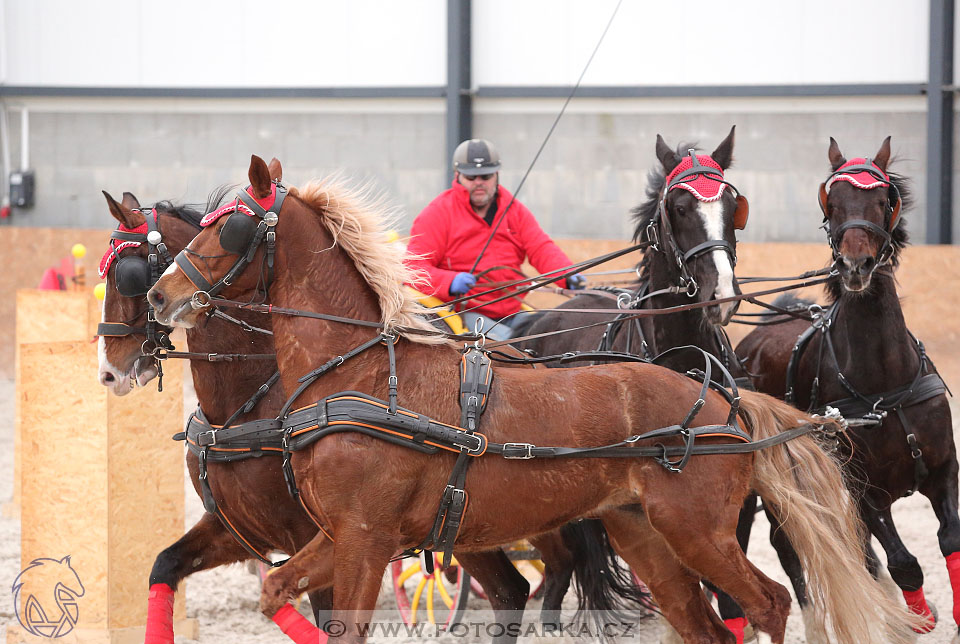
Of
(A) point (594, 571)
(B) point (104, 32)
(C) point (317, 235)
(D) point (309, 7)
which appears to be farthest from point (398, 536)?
(B) point (104, 32)

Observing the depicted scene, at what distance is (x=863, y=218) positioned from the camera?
13.4 feet

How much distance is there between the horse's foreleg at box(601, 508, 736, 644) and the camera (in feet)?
11.5

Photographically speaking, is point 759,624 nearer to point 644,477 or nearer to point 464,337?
point 644,477

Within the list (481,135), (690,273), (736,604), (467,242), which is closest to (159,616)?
(736,604)

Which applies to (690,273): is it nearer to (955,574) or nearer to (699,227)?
(699,227)

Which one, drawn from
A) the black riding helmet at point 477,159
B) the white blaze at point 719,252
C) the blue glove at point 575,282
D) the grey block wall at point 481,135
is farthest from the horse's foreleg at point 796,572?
the grey block wall at point 481,135

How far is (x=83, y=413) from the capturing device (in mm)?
4355

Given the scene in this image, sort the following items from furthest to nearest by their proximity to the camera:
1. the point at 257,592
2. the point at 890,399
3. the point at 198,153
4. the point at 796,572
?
the point at 198,153 < the point at 257,592 < the point at 796,572 < the point at 890,399

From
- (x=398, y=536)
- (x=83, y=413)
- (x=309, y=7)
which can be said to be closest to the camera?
(x=398, y=536)

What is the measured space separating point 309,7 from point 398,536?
9.39m

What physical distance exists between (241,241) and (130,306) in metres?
0.76

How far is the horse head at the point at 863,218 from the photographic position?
3986mm

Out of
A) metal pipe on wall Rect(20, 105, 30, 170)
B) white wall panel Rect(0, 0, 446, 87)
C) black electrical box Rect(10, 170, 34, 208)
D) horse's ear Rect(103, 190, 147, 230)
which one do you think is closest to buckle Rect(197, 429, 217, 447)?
horse's ear Rect(103, 190, 147, 230)

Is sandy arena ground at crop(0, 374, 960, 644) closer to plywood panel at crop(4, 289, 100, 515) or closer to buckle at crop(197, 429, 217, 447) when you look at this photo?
plywood panel at crop(4, 289, 100, 515)
